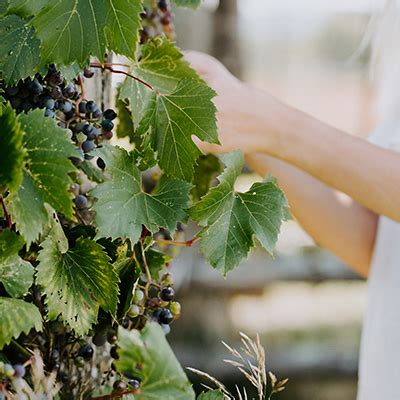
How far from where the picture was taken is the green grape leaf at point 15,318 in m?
0.58

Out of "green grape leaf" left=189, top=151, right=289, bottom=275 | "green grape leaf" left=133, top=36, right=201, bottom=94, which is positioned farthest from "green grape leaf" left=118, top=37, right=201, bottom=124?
"green grape leaf" left=189, top=151, right=289, bottom=275

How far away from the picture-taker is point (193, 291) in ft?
13.8

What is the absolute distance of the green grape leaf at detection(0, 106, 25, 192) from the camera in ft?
1.73

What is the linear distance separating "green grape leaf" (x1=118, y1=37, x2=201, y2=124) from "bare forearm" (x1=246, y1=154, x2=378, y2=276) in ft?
2.53

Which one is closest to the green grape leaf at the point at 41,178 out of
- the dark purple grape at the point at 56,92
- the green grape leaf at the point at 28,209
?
the green grape leaf at the point at 28,209

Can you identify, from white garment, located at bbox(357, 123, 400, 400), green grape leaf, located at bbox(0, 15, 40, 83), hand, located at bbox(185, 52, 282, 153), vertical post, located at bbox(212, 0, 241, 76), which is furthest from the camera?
vertical post, located at bbox(212, 0, 241, 76)

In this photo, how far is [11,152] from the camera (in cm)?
53

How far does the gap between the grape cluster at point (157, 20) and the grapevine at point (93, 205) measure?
118 mm

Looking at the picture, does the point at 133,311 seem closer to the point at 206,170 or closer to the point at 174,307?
the point at 174,307

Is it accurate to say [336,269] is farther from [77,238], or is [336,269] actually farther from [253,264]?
[77,238]

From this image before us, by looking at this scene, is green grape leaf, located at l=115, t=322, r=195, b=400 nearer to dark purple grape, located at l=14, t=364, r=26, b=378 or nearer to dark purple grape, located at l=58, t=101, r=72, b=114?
dark purple grape, located at l=14, t=364, r=26, b=378

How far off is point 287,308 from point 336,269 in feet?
1.79

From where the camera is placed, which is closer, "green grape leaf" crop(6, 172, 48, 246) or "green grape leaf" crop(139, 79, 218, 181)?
"green grape leaf" crop(6, 172, 48, 246)

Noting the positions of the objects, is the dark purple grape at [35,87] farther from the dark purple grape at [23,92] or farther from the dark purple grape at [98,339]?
the dark purple grape at [98,339]
